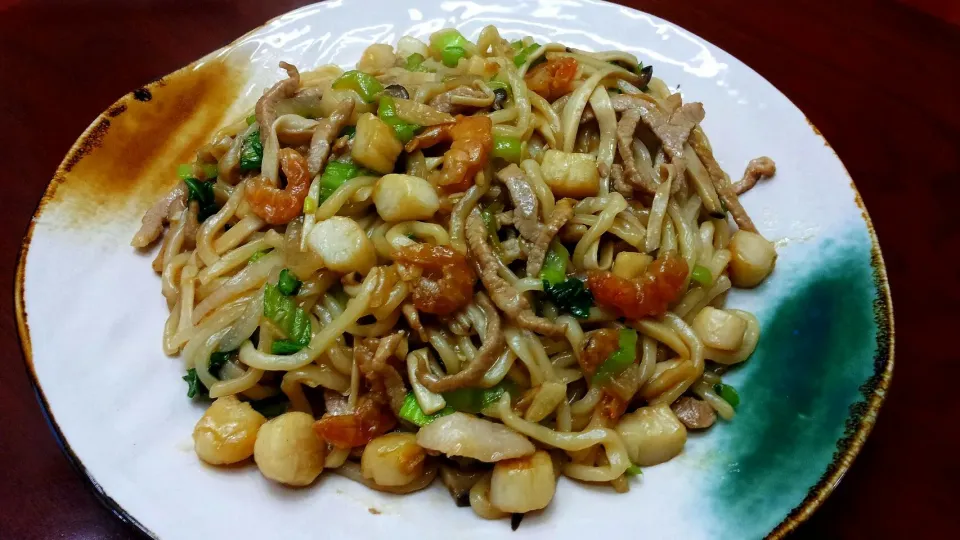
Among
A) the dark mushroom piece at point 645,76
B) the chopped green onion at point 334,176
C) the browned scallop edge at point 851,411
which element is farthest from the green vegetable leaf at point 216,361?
the dark mushroom piece at point 645,76

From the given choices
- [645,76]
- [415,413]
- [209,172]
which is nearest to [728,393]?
[415,413]

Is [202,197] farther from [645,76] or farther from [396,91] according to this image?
[645,76]

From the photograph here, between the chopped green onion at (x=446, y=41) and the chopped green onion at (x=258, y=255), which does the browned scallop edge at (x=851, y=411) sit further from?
the chopped green onion at (x=446, y=41)

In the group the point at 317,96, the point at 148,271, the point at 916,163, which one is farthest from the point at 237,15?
the point at 916,163

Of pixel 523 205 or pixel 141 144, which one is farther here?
pixel 141 144

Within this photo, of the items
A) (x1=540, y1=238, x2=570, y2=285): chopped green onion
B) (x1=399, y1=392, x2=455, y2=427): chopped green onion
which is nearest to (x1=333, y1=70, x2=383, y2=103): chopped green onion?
(x1=540, y1=238, x2=570, y2=285): chopped green onion

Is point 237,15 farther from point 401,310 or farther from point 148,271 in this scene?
point 401,310
